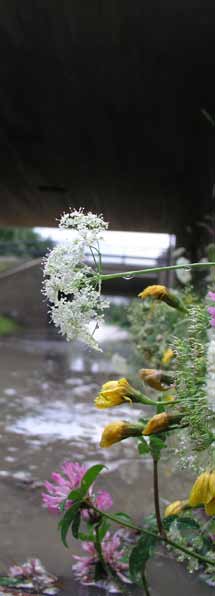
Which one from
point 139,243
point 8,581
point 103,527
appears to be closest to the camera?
point 103,527

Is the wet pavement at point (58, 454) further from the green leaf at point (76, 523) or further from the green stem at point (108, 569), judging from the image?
the green leaf at point (76, 523)

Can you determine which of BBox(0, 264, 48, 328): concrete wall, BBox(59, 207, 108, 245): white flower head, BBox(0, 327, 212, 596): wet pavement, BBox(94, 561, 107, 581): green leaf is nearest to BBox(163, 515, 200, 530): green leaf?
BBox(0, 327, 212, 596): wet pavement

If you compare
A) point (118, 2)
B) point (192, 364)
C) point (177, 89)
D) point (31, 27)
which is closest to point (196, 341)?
point (192, 364)

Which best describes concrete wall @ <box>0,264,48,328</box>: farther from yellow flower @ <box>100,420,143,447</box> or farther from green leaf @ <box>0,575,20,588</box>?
yellow flower @ <box>100,420,143,447</box>

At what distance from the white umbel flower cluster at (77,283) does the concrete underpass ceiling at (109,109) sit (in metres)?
0.55

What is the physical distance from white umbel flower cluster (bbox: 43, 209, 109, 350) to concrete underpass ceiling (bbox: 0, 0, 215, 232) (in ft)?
1.81

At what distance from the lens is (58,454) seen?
2012 millimetres

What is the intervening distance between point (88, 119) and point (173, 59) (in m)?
0.33

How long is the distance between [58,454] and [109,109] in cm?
118

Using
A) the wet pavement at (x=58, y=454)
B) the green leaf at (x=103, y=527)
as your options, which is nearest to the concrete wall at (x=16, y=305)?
the wet pavement at (x=58, y=454)

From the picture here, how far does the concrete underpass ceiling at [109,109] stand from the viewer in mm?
1307

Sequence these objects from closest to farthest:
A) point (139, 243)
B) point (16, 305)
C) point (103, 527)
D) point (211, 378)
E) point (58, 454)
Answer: point (211, 378) → point (103, 527) → point (139, 243) → point (58, 454) → point (16, 305)

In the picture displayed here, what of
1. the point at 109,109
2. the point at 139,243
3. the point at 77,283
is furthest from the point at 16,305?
the point at 77,283

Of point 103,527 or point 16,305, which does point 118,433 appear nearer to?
point 103,527
